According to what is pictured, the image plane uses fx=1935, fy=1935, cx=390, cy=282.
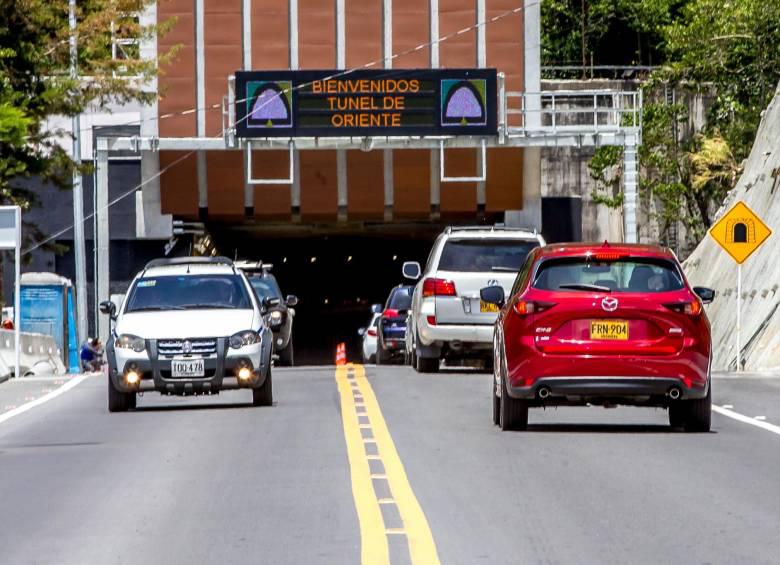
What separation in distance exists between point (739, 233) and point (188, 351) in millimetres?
14935

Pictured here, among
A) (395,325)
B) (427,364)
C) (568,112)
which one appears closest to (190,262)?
(427,364)

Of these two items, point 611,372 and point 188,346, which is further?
point 188,346

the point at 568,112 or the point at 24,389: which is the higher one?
the point at 568,112

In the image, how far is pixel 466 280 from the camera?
27.8m

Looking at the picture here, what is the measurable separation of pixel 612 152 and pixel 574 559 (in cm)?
5230

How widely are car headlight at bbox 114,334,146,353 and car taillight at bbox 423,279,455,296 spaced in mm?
7125

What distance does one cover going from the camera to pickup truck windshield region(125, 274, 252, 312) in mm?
22812

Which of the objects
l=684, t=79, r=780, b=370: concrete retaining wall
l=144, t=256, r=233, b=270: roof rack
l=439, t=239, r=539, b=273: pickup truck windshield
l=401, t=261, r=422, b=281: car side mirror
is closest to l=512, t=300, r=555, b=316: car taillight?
l=144, t=256, r=233, b=270: roof rack

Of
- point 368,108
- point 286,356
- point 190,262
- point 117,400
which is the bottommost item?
point 286,356

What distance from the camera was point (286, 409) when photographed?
21594 millimetres

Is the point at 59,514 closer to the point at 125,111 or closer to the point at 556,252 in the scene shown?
the point at 556,252

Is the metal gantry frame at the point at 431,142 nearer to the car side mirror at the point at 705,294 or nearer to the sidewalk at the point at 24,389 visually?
the sidewalk at the point at 24,389

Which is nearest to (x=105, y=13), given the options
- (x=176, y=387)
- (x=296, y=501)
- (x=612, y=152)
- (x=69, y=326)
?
(x=69, y=326)

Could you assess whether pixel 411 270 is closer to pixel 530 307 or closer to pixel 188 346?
pixel 188 346
